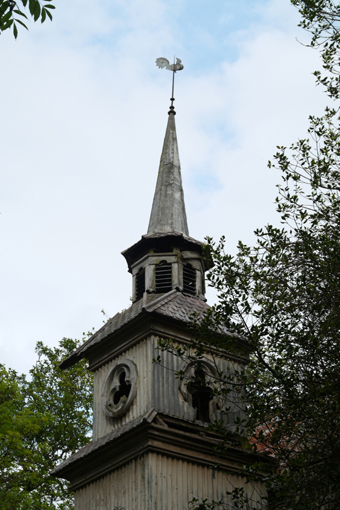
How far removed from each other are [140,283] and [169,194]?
359cm

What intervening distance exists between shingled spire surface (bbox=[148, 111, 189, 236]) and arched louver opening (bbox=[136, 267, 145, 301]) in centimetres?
146

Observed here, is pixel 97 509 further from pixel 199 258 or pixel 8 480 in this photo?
pixel 199 258

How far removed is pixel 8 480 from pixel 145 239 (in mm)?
7893

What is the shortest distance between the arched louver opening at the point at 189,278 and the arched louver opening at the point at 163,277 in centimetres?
54

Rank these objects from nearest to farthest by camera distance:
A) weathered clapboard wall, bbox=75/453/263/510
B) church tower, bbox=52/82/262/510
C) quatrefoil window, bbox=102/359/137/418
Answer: weathered clapboard wall, bbox=75/453/263/510 < church tower, bbox=52/82/262/510 < quatrefoil window, bbox=102/359/137/418

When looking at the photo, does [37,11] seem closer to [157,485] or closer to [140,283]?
[157,485]

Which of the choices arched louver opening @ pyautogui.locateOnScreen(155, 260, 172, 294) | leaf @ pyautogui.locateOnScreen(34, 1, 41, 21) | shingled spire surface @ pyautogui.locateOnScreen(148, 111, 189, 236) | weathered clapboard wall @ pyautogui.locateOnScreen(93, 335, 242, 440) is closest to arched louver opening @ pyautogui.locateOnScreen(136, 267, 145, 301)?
arched louver opening @ pyautogui.locateOnScreen(155, 260, 172, 294)

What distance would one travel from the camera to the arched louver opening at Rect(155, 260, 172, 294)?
20.8 m

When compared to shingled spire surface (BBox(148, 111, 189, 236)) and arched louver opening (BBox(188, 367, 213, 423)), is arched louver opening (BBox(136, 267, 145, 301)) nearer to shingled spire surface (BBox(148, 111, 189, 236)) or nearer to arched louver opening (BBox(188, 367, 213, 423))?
shingled spire surface (BBox(148, 111, 189, 236))

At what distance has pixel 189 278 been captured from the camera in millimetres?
21422

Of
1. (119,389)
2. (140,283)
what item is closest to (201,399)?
(119,389)

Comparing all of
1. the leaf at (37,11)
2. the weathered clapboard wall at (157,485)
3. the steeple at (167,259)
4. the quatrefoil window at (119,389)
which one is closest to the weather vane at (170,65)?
the steeple at (167,259)

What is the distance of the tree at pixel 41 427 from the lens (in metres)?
21.0

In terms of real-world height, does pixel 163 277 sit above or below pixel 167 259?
below
